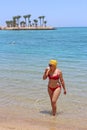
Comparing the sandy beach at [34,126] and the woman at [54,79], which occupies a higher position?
the woman at [54,79]

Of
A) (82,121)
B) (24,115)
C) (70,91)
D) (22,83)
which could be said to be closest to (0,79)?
(22,83)

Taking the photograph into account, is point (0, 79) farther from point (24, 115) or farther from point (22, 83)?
point (24, 115)

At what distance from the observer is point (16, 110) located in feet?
30.9

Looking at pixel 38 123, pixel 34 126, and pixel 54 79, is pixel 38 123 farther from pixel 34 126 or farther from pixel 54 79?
pixel 54 79

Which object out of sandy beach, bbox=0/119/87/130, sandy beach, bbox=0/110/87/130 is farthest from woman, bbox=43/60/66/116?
sandy beach, bbox=0/119/87/130

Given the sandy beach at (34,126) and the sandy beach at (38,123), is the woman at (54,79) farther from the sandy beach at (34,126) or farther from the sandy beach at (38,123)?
the sandy beach at (34,126)

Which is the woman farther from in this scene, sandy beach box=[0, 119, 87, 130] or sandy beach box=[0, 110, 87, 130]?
sandy beach box=[0, 119, 87, 130]

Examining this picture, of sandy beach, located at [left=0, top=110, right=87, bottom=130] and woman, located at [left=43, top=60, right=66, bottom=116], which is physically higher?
woman, located at [left=43, top=60, right=66, bottom=116]

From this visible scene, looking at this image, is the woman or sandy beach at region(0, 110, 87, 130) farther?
the woman

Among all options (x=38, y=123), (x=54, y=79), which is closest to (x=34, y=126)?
(x=38, y=123)

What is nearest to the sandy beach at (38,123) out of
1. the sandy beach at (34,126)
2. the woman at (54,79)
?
the sandy beach at (34,126)

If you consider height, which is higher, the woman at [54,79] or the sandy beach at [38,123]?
the woman at [54,79]

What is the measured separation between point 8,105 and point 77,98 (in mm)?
2207

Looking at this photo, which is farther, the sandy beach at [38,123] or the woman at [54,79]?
the woman at [54,79]
